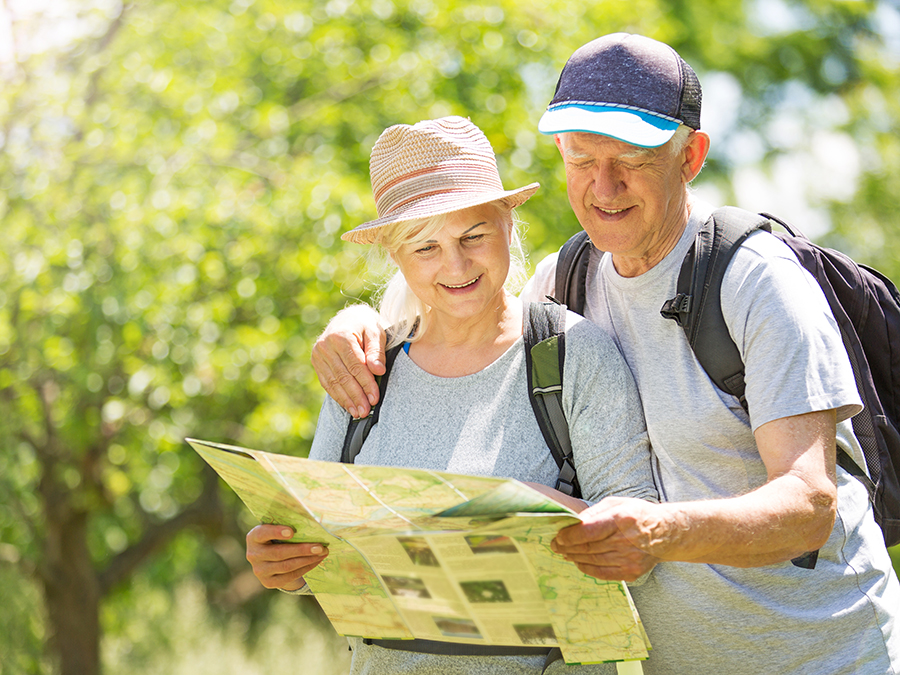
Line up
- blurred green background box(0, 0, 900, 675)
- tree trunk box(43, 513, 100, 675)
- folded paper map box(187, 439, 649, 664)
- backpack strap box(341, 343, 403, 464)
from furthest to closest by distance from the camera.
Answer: tree trunk box(43, 513, 100, 675), blurred green background box(0, 0, 900, 675), backpack strap box(341, 343, 403, 464), folded paper map box(187, 439, 649, 664)

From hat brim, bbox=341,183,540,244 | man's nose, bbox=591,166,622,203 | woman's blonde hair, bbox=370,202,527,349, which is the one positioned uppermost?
man's nose, bbox=591,166,622,203

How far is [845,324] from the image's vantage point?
1.66 meters

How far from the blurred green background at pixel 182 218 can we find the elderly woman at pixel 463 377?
187cm

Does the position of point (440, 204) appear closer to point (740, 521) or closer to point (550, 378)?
point (550, 378)

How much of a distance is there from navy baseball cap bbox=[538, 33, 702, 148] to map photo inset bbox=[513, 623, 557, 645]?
0.86 metres

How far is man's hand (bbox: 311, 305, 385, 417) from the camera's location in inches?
79.3

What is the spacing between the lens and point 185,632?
8492 mm

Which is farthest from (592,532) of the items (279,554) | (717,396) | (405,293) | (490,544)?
(405,293)

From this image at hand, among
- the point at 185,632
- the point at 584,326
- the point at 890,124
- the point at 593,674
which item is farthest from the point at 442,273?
the point at 890,124

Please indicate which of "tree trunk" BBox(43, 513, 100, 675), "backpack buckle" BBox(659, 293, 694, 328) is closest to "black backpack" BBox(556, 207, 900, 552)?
"backpack buckle" BBox(659, 293, 694, 328)

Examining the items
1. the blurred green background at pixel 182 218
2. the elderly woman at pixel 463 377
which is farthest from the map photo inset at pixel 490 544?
the blurred green background at pixel 182 218

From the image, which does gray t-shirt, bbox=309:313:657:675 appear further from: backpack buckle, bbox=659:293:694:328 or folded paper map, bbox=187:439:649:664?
folded paper map, bbox=187:439:649:664

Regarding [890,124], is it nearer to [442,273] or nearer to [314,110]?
[314,110]

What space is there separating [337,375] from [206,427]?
13.6 feet
